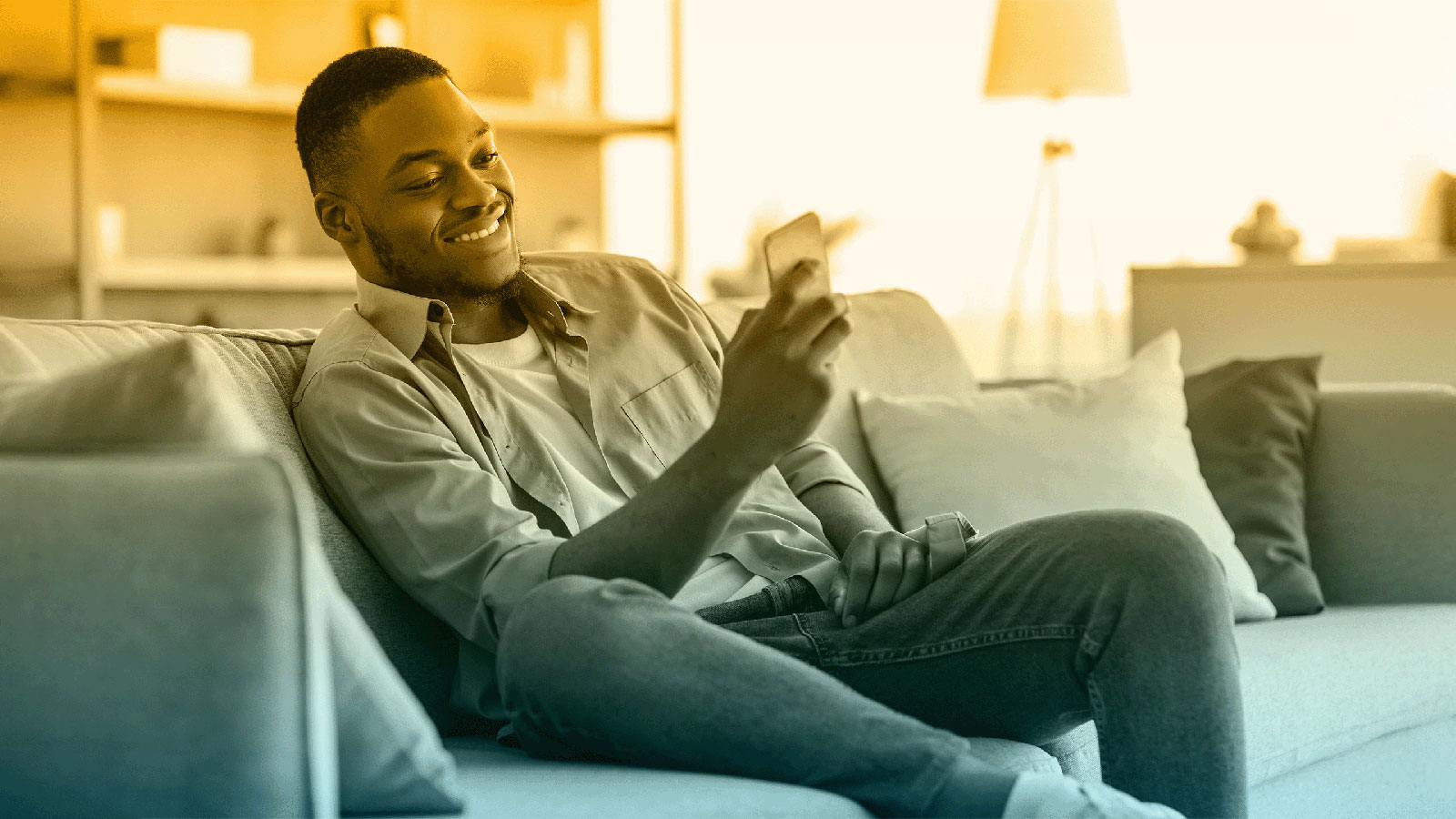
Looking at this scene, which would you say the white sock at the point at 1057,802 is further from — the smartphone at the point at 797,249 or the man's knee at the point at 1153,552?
the smartphone at the point at 797,249

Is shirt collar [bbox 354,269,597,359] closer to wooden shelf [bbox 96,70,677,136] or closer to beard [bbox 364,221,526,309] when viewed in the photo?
beard [bbox 364,221,526,309]

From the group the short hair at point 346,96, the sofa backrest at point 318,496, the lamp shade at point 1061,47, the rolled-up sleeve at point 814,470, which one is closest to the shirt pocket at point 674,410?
the rolled-up sleeve at point 814,470

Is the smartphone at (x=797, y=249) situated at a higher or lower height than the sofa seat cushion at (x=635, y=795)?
higher

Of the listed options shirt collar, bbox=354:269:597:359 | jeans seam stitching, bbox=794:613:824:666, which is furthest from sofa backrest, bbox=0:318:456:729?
jeans seam stitching, bbox=794:613:824:666

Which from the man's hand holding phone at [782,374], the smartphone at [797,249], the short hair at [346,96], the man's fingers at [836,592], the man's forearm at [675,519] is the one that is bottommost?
the man's fingers at [836,592]

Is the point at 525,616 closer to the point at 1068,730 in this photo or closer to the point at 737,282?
the point at 1068,730

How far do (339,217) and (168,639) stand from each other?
37.4 inches

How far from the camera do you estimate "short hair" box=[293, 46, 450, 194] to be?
169 centimetres

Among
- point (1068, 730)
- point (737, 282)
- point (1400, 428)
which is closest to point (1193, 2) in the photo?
point (737, 282)

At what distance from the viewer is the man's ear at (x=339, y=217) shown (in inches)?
67.7

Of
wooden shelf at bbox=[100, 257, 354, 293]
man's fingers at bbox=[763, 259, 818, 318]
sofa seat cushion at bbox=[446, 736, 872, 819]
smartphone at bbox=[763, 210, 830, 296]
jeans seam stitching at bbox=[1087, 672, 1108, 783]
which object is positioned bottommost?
jeans seam stitching at bbox=[1087, 672, 1108, 783]

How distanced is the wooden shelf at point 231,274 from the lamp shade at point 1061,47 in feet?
5.86

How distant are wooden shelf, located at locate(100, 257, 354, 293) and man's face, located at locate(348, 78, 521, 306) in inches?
87.9

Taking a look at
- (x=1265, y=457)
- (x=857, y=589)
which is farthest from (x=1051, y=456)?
(x=857, y=589)
